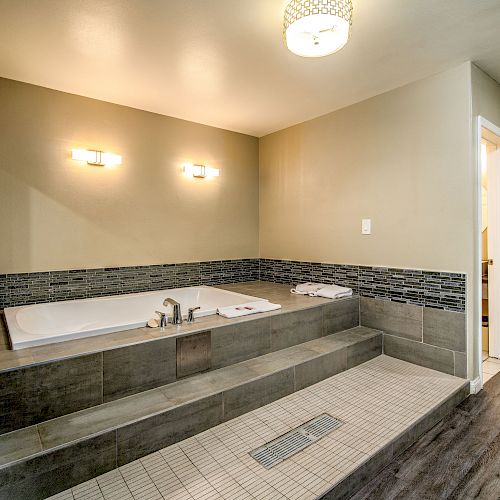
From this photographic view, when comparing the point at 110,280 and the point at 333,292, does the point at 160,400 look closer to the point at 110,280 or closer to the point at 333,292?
the point at 110,280

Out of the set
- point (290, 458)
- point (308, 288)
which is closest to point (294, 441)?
point (290, 458)

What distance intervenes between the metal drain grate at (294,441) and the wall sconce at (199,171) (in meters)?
2.64

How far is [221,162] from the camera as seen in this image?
3922 mm

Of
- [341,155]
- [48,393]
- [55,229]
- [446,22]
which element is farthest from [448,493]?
[55,229]

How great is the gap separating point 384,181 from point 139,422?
8.53 feet

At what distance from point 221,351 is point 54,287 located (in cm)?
162

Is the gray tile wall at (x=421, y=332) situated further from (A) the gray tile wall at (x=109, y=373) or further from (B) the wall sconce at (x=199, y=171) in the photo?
(B) the wall sconce at (x=199, y=171)

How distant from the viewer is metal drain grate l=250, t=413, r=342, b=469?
5.36ft

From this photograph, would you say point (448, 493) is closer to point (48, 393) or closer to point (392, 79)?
point (48, 393)

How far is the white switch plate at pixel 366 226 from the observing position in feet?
10.1

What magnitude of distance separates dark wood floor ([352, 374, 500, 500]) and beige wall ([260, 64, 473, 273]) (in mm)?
1046

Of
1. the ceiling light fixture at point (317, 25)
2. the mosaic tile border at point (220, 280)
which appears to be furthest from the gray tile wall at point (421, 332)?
the ceiling light fixture at point (317, 25)

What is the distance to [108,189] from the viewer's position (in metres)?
3.11

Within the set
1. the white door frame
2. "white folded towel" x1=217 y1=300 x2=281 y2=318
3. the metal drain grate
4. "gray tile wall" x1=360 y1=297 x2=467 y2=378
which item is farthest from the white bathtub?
the white door frame
